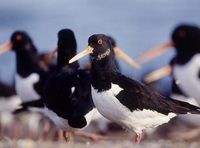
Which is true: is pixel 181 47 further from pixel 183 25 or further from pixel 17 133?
pixel 17 133

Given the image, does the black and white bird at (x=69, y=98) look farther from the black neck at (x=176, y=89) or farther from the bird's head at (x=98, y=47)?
the black neck at (x=176, y=89)

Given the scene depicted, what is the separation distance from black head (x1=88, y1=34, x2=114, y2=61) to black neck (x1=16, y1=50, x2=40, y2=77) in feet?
22.3

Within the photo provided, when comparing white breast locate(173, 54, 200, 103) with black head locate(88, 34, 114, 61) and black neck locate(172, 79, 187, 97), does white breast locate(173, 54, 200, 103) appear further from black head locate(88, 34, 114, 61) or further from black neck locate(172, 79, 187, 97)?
black head locate(88, 34, 114, 61)

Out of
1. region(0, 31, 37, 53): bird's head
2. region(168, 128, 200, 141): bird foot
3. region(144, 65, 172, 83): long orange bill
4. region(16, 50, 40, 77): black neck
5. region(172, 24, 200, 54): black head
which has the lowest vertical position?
region(168, 128, 200, 141): bird foot

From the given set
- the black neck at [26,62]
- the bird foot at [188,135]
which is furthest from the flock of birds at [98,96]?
the black neck at [26,62]

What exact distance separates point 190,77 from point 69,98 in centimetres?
554

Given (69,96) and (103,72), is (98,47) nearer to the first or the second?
(103,72)

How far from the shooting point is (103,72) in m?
11.4

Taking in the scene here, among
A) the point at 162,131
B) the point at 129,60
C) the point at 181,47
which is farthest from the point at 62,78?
the point at 162,131

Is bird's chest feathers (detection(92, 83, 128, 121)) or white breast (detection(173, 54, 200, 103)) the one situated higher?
bird's chest feathers (detection(92, 83, 128, 121))

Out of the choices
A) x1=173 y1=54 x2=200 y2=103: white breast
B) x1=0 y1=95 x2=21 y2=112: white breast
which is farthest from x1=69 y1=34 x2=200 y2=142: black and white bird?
x1=0 y1=95 x2=21 y2=112: white breast

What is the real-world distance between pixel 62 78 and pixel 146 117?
5.59ft

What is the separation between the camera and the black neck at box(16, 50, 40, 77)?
1827 cm

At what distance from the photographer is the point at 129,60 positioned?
1584 centimetres
